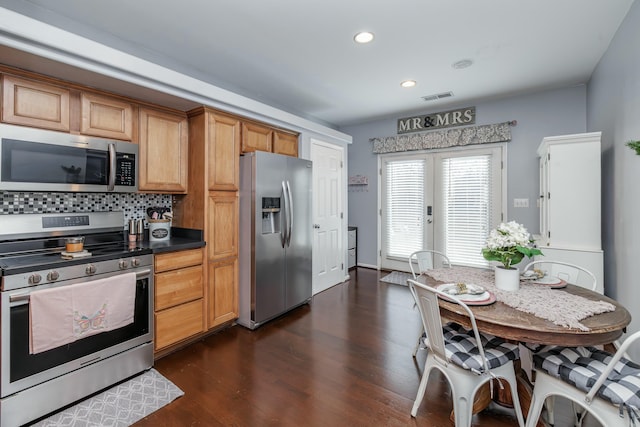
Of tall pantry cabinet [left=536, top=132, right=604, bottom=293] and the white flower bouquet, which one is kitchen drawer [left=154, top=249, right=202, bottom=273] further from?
tall pantry cabinet [left=536, top=132, right=604, bottom=293]

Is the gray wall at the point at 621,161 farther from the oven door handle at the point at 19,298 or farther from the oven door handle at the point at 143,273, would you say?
the oven door handle at the point at 19,298

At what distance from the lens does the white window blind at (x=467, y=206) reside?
14.8 feet

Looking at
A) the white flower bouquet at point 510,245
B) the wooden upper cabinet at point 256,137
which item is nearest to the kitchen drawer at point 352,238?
the wooden upper cabinet at point 256,137

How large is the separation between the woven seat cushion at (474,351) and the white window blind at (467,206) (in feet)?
9.79

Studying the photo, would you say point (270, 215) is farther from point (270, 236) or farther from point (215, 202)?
point (215, 202)

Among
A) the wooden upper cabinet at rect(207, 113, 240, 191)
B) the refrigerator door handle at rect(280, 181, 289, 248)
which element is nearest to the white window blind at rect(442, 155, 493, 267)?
the refrigerator door handle at rect(280, 181, 289, 248)

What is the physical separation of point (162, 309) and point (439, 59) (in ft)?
11.7

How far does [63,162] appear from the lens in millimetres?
2209

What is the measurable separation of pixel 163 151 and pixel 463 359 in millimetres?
2892

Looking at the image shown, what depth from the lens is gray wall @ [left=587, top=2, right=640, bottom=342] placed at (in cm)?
223

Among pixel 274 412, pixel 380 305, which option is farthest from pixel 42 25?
pixel 380 305

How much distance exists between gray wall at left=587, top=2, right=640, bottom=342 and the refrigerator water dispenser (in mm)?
3024

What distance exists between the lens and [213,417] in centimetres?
184

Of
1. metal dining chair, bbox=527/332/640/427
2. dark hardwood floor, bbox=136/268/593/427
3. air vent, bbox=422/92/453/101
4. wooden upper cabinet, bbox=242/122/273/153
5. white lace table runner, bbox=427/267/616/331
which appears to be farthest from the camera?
air vent, bbox=422/92/453/101
